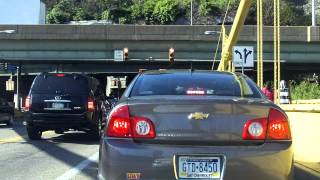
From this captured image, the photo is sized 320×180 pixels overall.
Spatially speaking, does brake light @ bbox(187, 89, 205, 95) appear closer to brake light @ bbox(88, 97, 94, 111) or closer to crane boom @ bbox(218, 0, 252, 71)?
crane boom @ bbox(218, 0, 252, 71)

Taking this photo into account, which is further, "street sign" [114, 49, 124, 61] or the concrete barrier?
"street sign" [114, 49, 124, 61]

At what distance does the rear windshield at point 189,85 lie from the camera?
654 centimetres

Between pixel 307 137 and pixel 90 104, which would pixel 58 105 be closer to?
pixel 90 104

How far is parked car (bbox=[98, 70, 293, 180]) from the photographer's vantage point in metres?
5.62

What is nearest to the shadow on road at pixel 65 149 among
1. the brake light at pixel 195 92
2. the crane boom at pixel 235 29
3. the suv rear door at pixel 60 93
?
the suv rear door at pixel 60 93

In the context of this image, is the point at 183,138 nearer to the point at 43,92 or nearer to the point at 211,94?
the point at 211,94

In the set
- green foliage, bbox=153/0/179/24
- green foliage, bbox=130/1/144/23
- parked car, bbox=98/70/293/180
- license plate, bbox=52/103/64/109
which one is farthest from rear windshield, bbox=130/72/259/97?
green foliage, bbox=130/1/144/23

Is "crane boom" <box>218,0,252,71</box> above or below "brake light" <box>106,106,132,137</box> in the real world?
above

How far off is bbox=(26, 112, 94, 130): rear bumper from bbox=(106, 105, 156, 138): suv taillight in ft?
33.1

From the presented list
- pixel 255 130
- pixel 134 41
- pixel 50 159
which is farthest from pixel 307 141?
pixel 134 41

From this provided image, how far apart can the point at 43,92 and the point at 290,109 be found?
21.6ft

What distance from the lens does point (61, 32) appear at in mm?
50000

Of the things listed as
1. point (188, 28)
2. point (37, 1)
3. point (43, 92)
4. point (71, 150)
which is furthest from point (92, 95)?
point (37, 1)

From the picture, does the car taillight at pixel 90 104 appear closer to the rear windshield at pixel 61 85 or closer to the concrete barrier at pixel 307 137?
the rear windshield at pixel 61 85
